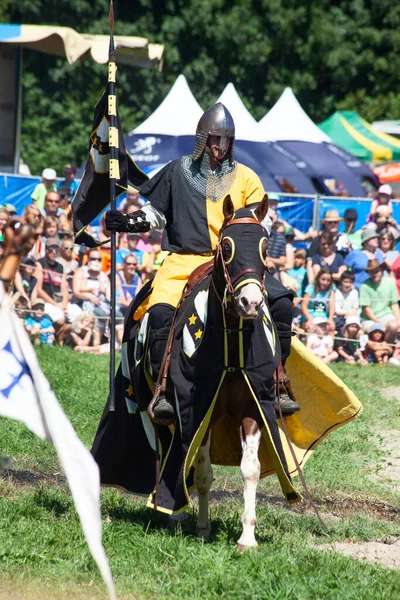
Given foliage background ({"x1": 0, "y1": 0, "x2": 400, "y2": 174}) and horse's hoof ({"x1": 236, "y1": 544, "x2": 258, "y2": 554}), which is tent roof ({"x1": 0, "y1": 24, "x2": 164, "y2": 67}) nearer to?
horse's hoof ({"x1": 236, "y1": 544, "x2": 258, "y2": 554})

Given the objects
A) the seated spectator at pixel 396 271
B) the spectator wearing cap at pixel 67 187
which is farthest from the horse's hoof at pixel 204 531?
the spectator wearing cap at pixel 67 187

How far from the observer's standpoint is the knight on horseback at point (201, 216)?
6969mm

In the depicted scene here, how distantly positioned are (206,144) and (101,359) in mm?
6166

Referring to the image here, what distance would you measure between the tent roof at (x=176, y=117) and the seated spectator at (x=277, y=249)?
6.12 m

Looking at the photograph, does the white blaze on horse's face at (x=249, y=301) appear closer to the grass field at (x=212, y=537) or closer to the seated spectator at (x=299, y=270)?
the grass field at (x=212, y=537)

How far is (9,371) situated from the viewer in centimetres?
518

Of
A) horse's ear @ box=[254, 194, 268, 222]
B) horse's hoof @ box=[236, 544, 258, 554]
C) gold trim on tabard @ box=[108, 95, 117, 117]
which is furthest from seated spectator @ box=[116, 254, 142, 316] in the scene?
horse's hoof @ box=[236, 544, 258, 554]

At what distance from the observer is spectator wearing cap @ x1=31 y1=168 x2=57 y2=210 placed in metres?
14.9

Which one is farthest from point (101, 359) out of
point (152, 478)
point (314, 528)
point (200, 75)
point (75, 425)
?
point (200, 75)

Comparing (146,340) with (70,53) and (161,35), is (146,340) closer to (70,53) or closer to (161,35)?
(70,53)

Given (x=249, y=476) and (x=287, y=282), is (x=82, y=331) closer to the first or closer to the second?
(x=287, y=282)

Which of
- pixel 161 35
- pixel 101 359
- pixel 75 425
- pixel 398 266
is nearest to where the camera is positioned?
pixel 75 425

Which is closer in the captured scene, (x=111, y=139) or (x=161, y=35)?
(x=111, y=139)

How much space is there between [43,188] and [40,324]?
228 cm
